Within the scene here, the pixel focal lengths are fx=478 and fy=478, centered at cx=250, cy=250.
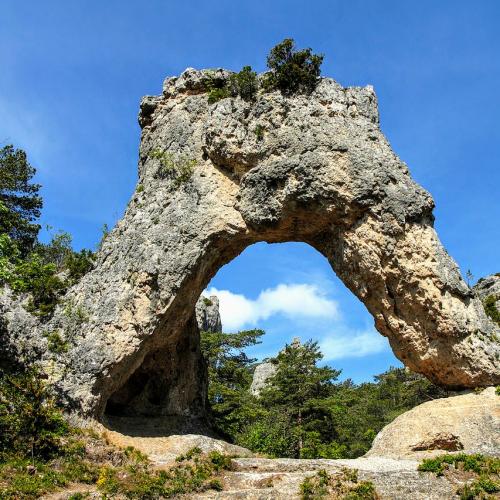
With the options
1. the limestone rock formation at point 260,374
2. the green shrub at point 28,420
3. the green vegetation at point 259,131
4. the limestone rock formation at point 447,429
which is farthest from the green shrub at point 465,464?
the limestone rock formation at point 260,374

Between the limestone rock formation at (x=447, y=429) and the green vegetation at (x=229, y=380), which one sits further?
the green vegetation at (x=229, y=380)

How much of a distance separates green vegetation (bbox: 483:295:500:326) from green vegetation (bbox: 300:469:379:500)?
13065 mm

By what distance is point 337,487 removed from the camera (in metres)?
13.8

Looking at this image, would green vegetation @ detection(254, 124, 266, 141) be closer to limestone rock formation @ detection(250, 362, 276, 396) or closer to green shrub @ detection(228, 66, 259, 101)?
green shrub @ detection(228, 66, 259, 101)

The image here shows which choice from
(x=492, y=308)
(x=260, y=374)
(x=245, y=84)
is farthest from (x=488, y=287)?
(x=260, y=374)

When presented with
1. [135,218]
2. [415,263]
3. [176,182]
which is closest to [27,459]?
[135,218]

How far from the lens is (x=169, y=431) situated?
69.6 ft

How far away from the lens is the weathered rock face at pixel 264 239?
767 inches

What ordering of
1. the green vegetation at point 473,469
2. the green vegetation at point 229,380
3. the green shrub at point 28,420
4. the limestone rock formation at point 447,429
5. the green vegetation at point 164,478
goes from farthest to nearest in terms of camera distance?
the green vegetation at point 229,380
the limestone rock formation at point 447,429
the green shrub at point 28,420
the green vegetation at point 164,478
the green vegetation at point 473,469

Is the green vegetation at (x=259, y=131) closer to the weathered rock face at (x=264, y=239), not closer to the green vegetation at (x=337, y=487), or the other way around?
the weathered rock face at (x=264, y=239)

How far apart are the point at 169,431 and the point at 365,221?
12.6 m

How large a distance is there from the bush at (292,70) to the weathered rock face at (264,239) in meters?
0.60

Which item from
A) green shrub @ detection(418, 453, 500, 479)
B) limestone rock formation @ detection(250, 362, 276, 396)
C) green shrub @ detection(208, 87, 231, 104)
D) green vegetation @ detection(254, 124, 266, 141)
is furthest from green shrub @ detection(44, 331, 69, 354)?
limestone rock formation @ detection(250, 362, 276, 396)

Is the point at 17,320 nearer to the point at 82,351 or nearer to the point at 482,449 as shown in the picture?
the point at 82,351
